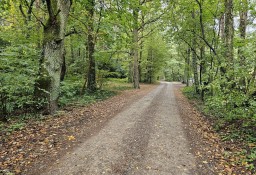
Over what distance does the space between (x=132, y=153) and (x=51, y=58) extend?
4851 mm

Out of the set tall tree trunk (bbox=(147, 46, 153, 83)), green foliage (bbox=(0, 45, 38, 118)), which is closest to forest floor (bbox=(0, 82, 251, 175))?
green foliage (bbox=(0, 45, 38, 118))

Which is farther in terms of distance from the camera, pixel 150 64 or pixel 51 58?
pixel 150 64

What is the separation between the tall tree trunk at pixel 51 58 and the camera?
6975mm

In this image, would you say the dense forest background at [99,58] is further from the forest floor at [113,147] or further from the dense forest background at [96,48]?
the forest floor at [113,147]

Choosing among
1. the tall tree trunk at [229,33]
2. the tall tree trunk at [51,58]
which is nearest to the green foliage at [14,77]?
the tall tree trunk at [51,58]

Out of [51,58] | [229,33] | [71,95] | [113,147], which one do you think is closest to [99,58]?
[71,95]

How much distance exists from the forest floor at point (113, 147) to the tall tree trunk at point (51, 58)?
2.96 feet

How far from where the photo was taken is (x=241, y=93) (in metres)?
5.70

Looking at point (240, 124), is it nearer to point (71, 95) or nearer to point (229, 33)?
point (229, 33)

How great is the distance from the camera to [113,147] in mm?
4684

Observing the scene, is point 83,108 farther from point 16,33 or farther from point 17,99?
point 16,33

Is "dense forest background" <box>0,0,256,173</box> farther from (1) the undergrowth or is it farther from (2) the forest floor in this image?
(2) the forest floor

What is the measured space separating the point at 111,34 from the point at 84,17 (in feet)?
6.00

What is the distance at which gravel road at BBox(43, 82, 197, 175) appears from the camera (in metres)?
3.71
